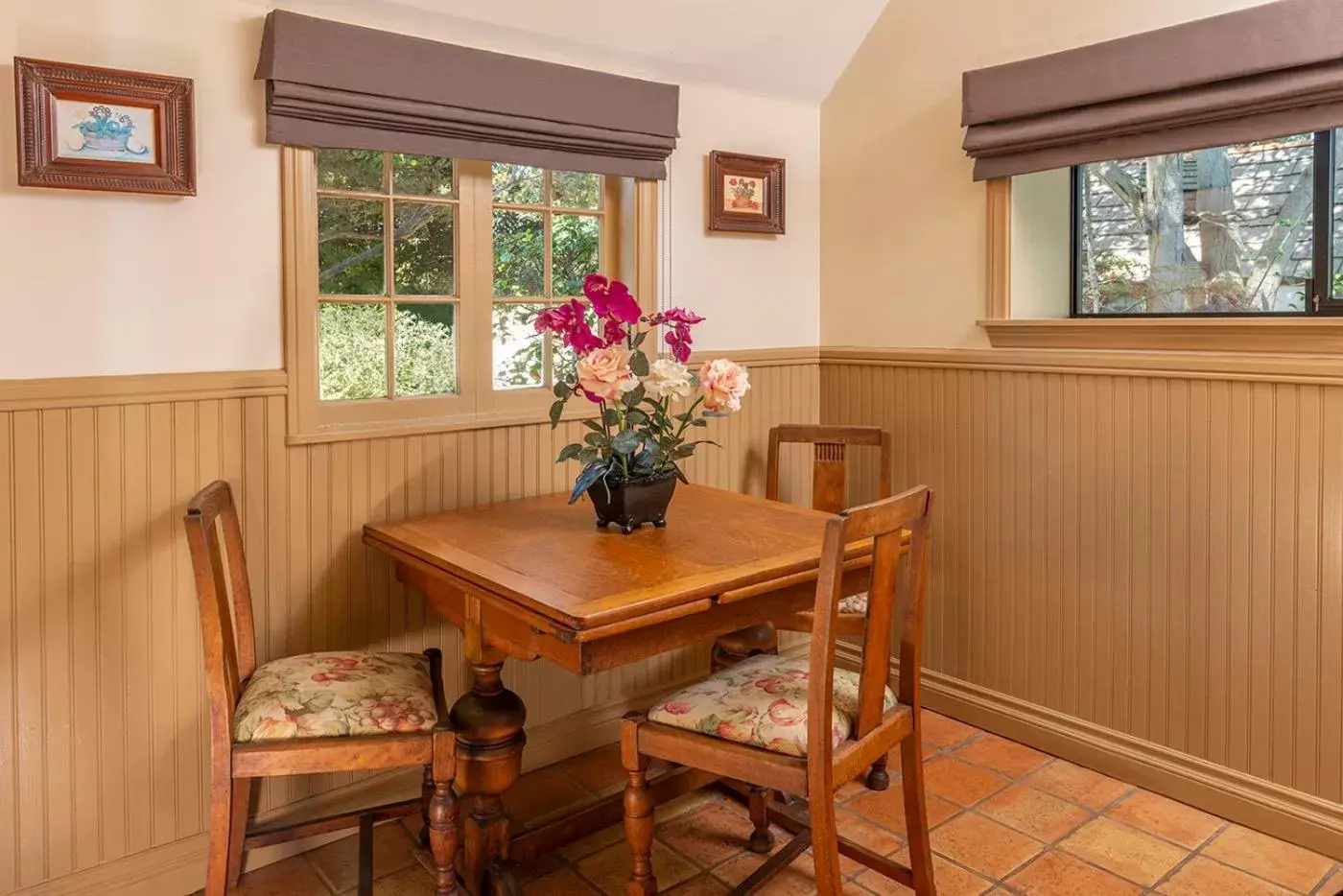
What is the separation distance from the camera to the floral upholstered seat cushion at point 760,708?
1.92 metres

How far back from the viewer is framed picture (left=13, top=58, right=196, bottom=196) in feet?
6.53

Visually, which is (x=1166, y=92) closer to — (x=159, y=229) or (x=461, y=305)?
(x=461, y=305)

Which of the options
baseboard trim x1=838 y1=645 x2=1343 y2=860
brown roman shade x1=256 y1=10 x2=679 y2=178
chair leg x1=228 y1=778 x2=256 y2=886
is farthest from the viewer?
baseboard trim x1=838 y1=645 x2=1343 y2=860

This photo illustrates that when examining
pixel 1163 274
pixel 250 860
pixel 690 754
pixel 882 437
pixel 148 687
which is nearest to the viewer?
pixel 690 754

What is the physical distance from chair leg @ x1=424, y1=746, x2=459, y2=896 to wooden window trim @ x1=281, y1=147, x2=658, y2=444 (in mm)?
860

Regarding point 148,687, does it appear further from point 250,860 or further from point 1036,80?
point 1036,80

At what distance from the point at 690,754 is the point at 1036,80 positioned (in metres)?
2.01

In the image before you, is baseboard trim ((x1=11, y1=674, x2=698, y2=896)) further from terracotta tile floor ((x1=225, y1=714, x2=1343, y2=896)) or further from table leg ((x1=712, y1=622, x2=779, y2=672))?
table leg ((x1=712, y1=622, x2=779, y2=672))

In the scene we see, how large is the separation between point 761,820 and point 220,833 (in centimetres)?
120

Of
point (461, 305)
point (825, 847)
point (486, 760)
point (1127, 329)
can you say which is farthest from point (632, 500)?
point (1127, 329)

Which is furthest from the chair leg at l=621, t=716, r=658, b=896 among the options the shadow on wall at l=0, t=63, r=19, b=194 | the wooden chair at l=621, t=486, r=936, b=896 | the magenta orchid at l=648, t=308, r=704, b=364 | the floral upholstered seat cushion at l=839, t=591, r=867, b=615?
the shadow on wall at l=0, t=63, r=19, b=194

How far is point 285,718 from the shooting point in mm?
1978

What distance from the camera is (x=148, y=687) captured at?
88.2 inches

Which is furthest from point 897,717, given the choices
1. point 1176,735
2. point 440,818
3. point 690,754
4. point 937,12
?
point 937,12
